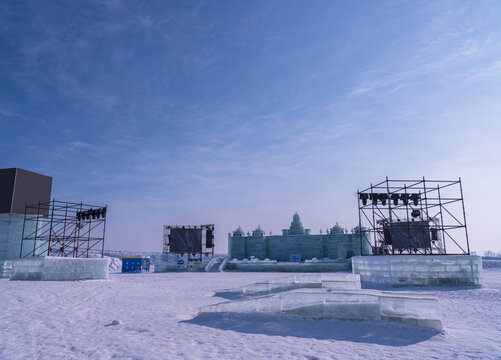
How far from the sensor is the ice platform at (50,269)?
19.5m

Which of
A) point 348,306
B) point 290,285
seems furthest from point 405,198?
point 348,306

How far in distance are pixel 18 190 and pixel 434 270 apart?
98.5 feet

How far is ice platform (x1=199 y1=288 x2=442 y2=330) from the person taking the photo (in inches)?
304

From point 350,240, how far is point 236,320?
3935 centimetres

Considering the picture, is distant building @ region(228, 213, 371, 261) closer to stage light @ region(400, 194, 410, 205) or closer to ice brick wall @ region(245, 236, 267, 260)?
ice brick wall @ region(245, 236, 267, 260)

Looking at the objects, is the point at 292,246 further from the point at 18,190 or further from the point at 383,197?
the point at 18,190

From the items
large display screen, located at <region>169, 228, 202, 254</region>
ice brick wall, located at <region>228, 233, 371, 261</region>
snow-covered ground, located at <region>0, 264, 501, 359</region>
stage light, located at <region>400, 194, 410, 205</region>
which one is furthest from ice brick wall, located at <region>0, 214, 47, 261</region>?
ice brick wall, located at <region>228, 233, 371, 261</region>

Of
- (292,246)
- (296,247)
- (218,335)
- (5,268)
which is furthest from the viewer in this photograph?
(292,246)

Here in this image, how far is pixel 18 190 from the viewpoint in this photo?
1008 inches

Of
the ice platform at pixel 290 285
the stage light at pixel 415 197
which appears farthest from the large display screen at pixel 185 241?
the ice platform at pixel 290 285

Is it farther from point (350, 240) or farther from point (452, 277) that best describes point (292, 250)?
point (452, 277)

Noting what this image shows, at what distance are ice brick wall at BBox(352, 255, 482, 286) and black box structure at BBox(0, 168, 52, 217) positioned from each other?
2707 cm

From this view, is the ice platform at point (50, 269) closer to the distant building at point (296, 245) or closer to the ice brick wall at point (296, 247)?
the distant building at point (296, 245)

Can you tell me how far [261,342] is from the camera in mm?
6711
